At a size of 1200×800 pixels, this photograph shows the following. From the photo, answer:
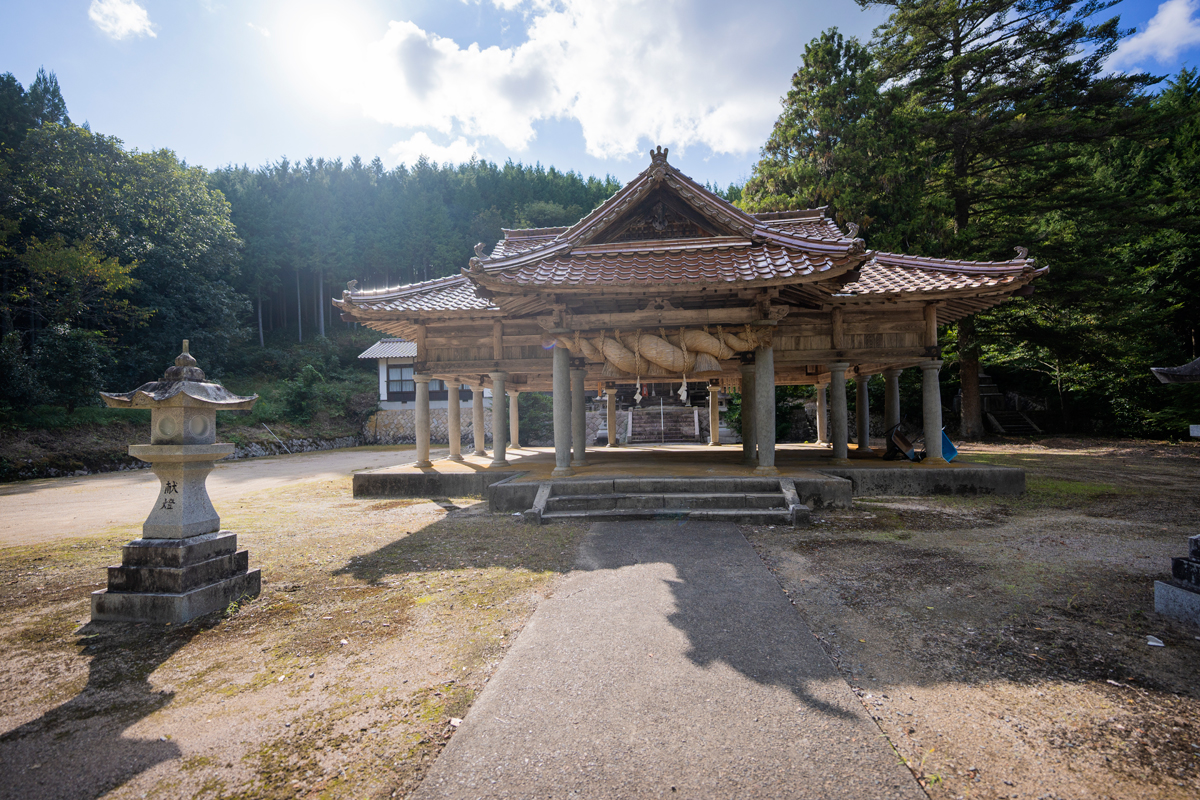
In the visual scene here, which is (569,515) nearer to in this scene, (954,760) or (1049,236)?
(954,760)

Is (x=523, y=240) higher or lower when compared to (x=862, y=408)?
higher

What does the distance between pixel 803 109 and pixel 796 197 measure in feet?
14.2

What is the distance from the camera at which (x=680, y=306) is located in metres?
8.58

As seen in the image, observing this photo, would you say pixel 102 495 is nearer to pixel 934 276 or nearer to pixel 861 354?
pixel 861 354

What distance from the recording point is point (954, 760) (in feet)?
→ 7.36

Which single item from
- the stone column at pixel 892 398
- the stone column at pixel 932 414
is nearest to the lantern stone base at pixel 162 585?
the stone column at pixel 932 414

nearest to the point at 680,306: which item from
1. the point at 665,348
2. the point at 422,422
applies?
the point at 665,348

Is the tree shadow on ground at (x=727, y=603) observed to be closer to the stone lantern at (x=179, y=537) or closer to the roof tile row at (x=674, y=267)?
the stone lantern at (x=179, y=537)

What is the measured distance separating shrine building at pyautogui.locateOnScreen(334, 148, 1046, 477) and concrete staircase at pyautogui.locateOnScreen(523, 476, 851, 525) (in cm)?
71

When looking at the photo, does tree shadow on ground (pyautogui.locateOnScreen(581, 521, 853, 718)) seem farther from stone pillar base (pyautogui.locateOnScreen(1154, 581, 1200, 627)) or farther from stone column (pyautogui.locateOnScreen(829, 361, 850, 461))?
stone column (pyautogui.locateOnScreen(829, 361, 850, 461))

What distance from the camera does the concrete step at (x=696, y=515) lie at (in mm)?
7152

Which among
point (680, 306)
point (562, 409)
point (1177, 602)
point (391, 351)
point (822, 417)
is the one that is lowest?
point (1177, 602)

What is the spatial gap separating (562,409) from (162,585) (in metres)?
5.76

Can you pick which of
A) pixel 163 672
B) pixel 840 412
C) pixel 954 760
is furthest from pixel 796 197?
pixel 163 672
